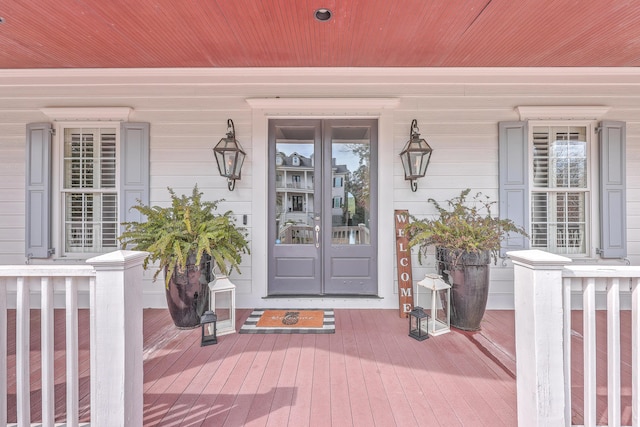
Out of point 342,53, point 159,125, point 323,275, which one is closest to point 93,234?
point 159,125

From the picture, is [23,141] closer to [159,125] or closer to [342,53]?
[159,125]

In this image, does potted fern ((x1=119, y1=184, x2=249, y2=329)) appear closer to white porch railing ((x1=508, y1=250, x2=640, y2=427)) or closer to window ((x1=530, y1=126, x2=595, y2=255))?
white porch railing ((x1=508, y1=250, x2=640, y2=427))

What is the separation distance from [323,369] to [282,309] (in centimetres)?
136

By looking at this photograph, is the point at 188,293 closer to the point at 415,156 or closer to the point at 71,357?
the point at 71,357

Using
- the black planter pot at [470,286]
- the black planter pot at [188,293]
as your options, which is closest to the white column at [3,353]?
the black planter pot at [188,293]

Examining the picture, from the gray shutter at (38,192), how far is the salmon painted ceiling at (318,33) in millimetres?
787

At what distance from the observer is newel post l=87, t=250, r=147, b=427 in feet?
4.68

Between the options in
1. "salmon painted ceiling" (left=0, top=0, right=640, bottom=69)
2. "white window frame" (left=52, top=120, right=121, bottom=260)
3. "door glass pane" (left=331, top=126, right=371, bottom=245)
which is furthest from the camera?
"door glass pane" (left=331, top=126, right=371, bottom=245)

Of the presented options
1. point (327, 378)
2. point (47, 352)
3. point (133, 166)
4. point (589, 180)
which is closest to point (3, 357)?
point (47, 352)

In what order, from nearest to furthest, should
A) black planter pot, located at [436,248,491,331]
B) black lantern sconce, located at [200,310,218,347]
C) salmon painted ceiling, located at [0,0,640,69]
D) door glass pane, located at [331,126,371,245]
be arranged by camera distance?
salmon painted ceiling, located at [0,0,640,69], black lantern sconce, located at [200,310,218,347], black planter pot, located at [436,248,491,331], door glass pane, located at [331,126,371,245]

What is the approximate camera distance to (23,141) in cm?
365

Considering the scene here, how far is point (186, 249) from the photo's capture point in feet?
9.26

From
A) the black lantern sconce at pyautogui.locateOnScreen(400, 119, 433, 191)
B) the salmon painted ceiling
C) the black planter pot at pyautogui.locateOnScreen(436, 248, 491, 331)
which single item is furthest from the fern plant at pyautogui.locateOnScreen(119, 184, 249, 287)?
the black planter pot at pyautogui.locateOnScreen(436, 248, 491, 331)

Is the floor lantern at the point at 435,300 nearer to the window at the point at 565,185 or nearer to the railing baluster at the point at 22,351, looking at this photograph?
the window at the point at 565,185
